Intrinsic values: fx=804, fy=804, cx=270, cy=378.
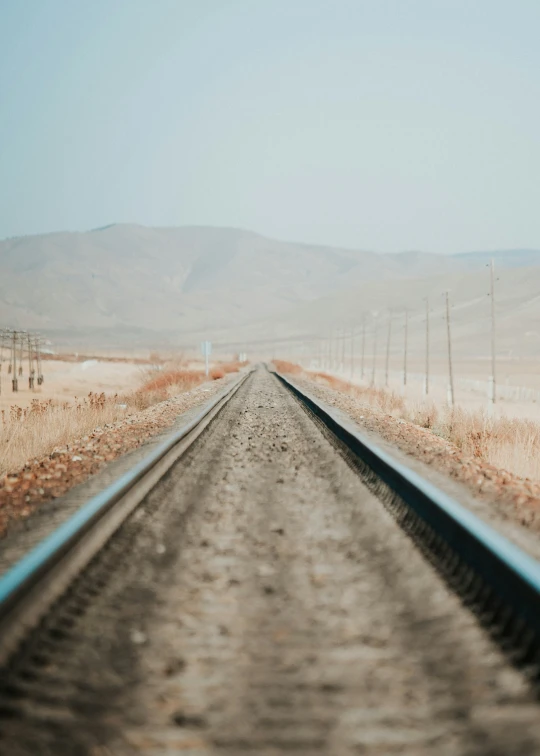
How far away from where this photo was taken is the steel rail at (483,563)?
3.51 metres

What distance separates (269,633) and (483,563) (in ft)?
4.51

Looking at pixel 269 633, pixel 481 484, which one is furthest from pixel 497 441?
pixel 269 633

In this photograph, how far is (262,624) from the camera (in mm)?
3680

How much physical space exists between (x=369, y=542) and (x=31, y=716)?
→ 2.84 m

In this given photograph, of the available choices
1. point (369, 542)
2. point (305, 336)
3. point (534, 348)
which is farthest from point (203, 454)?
point (305, 336)

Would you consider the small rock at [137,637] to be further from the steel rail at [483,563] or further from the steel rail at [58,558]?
the steel rail at [483,563]

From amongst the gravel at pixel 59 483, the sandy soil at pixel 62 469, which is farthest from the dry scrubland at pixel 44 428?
the gravel at pixel 59 483

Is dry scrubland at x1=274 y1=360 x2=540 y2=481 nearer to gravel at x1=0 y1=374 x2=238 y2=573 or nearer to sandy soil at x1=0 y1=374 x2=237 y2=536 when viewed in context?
gravel at x1=0 y1=374 x2=238 y2=573

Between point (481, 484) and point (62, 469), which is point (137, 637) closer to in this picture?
point (481, 484)

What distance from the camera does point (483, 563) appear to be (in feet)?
14.1

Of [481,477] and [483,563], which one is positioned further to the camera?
[481,477]

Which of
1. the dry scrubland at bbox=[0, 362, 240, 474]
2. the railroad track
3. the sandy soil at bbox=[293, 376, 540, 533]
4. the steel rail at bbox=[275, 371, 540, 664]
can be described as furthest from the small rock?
the dry scrubland at bbox=[0, 362, 240, 474]

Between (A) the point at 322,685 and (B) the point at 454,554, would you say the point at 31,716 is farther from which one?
(B) the point at 454,554

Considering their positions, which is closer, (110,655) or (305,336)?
(110,655)
